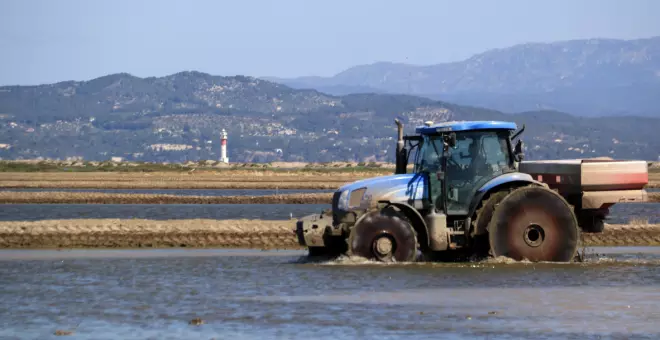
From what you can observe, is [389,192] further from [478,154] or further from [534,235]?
[534,235]

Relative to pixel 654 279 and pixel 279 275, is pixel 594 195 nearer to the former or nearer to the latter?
pixel 654 279

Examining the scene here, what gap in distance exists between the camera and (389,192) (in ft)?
80.2

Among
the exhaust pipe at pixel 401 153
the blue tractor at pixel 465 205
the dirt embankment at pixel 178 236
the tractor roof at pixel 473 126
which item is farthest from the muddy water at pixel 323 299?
the dirt embankment at pixel 178 236

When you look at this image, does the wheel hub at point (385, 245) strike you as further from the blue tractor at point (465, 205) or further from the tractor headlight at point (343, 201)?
the tractor headlight at point (343, 201)

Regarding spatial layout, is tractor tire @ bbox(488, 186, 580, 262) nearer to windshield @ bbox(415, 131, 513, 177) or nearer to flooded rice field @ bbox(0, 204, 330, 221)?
windshield @ bbox(415, 131, 513, 177)

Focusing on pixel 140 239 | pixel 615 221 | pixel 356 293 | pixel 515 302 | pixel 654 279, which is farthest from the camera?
pixel 615 221

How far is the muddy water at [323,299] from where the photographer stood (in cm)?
1658

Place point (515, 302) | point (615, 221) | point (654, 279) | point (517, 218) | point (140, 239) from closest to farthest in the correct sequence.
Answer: point (515, 302)
point (654, 279)
point (517, 218)
point (140, 239)
point (615, 221)

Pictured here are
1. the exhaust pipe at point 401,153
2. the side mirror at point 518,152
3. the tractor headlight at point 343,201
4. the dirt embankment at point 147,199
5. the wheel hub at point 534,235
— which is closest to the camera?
the side mirror at point 518,152

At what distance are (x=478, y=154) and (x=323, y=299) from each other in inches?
234

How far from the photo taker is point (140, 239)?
3184 centimetres

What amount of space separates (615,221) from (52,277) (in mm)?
23231

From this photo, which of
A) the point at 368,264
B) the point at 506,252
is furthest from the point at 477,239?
the point at 368,264

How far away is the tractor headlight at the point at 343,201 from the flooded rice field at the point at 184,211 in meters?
18.6
